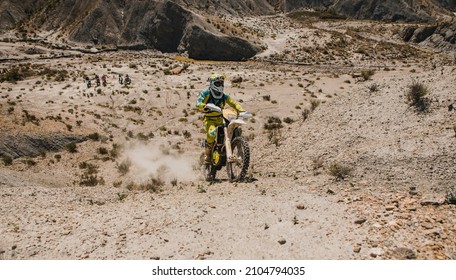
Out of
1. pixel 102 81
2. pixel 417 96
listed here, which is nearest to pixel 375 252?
pixel 417 96

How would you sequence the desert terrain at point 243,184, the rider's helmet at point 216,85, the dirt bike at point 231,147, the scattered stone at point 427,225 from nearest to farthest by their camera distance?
the scattered stone at point 427,225 → the desert terrain at point 243,184 → the dirt bike at point 231,147 → the rider's helmet at point 216,85

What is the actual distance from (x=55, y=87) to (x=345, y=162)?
31.7 meters

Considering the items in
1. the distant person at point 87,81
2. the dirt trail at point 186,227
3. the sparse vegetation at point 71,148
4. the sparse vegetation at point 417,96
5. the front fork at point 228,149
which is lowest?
the dirt trail at point 186,227

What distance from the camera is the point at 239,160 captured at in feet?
32.1

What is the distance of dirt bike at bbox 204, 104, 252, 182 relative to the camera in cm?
970

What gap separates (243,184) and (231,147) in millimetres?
1292

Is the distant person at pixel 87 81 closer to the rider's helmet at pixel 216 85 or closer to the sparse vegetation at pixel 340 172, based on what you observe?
the rider's helmet at pixel 216 85

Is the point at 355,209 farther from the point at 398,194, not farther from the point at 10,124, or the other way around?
the point at 10,124

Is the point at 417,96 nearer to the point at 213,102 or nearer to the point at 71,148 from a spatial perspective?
the point at 213,102

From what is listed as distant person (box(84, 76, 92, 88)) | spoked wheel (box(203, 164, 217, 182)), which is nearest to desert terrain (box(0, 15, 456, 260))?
spoked wheel (box(203, 164, 217, 182))

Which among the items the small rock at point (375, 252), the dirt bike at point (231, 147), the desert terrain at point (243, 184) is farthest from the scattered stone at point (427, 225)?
the dirt bike at point (231, 147)

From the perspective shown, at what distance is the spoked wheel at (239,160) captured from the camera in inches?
374

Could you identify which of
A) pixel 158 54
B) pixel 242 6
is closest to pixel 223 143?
pixel 158 54

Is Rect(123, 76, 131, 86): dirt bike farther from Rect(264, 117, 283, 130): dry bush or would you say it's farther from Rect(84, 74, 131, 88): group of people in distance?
Rect(264, 117, 283, 130): dry bush
